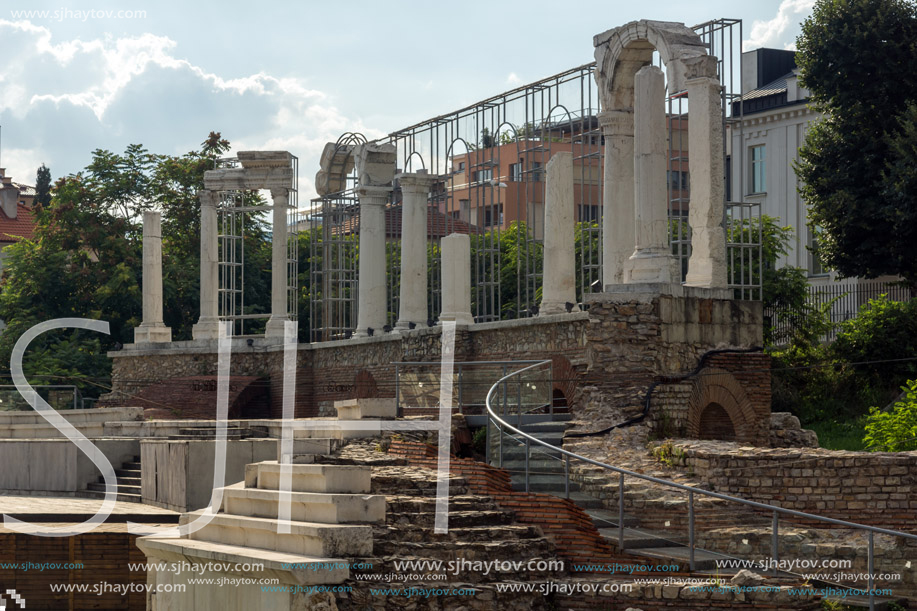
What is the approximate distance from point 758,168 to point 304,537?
33429 millimetres

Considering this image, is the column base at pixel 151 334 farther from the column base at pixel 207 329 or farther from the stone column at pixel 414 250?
the stone column at pixel 414 250

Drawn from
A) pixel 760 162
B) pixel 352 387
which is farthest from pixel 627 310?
pixel 760 162

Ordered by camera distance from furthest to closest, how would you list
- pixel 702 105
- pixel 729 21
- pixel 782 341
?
pixel 782 341, pixel 729 21, pixel 702 105

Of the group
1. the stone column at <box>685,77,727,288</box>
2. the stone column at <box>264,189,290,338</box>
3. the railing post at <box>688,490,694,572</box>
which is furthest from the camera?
the stone column at <box>264,189,290,338</box>

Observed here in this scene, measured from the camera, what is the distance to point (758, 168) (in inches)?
1670

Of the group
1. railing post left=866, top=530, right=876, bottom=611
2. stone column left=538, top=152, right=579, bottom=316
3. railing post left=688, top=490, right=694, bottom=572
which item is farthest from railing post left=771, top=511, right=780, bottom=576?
stone column left=538, top=152, right=579, bottom=316

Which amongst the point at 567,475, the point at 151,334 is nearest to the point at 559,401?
the point at 567,475

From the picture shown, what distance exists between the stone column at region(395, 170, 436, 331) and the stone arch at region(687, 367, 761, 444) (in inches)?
415

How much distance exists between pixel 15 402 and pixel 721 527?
57.3ft

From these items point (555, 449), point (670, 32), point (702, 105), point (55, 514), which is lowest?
point (55, 514)

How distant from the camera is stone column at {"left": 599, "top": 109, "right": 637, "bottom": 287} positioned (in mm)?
20344

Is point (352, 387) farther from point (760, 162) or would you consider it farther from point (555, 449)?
point (760, 162)

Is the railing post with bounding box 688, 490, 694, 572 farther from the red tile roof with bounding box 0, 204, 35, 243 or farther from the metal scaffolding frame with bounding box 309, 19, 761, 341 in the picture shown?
the red tile roof with bounding box 0, 204, 35, 243

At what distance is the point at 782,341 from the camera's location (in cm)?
3128
